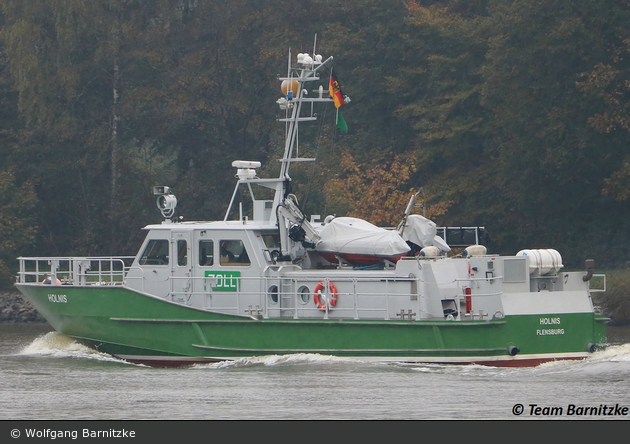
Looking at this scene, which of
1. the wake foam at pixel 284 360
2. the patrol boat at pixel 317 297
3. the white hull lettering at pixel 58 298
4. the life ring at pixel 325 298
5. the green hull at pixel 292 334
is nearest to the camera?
the green hull at pixel 292 334

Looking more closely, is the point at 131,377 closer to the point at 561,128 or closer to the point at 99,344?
the point at 99,344

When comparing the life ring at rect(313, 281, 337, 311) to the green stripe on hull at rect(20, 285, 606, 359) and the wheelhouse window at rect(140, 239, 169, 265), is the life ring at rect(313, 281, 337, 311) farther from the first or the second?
the wheelhouse window at rect(140, 239, 169, 265)

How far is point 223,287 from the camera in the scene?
66.1ft

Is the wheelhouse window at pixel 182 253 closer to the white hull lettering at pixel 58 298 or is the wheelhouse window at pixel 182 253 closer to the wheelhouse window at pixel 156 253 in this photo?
the wheelhouse window at pixel 156 253

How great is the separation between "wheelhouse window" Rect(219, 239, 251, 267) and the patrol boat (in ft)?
0.06

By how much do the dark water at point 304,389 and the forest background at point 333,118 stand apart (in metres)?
14.6

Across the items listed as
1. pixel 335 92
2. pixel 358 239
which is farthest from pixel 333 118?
pixel 358 239

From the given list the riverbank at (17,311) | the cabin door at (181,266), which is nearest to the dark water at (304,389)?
the cabin door at (181,266)

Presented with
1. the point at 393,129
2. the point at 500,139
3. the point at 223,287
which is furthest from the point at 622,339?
the point at 393,129

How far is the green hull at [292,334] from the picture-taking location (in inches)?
730

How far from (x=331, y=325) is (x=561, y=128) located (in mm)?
16910

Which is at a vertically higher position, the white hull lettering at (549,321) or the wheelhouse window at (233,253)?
the wheelhouse window at (233,253)

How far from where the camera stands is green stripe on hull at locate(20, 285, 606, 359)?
18.5m

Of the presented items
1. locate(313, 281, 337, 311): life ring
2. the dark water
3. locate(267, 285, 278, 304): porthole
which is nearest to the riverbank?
the dark water
